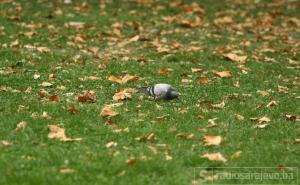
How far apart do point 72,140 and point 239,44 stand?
9.28 metres

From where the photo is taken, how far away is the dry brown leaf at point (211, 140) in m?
8.91

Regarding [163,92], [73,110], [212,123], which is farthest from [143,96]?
[212,123]

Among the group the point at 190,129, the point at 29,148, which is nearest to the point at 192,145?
the point at 190,129

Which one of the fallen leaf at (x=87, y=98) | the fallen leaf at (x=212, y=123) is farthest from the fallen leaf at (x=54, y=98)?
the fallen leaf at (x=212, y=123)

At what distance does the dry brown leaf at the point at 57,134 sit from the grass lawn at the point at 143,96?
0.17 ft

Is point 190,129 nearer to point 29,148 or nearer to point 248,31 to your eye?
point 29,148

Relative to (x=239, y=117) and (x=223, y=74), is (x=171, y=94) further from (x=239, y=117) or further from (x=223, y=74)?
(x=223, y=74)

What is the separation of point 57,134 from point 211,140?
2.19 m

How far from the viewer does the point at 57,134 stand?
A: 8.95 metres

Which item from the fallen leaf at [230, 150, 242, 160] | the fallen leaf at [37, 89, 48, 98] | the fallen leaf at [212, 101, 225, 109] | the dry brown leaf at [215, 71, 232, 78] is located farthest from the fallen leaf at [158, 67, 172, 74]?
the fallen leaf at [230, 150, 242, 160]

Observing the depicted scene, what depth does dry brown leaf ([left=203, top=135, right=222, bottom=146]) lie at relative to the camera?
8906mm

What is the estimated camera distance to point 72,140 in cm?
880

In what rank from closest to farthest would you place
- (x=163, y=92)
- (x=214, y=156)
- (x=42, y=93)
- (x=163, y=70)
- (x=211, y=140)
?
(x=214, y=156)
(x=211, y=140)
(x=163, y=92)
(x=42, y=93)
(x=163, y=70)

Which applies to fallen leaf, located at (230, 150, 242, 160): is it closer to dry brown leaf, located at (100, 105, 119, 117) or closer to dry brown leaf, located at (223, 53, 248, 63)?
dry brown leaf, located at (100, 105, 119, 117)
